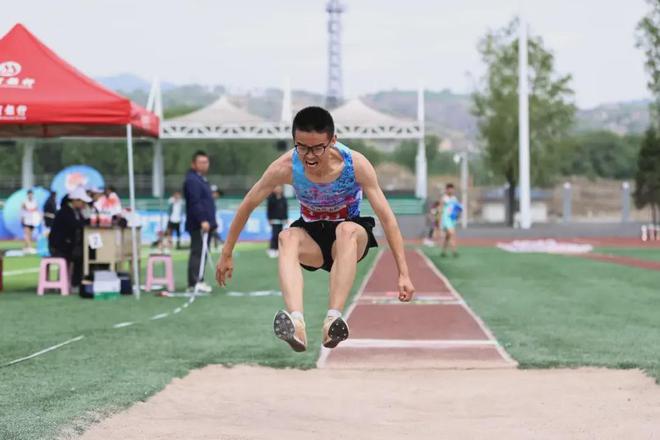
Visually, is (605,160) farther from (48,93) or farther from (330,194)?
(330,194)

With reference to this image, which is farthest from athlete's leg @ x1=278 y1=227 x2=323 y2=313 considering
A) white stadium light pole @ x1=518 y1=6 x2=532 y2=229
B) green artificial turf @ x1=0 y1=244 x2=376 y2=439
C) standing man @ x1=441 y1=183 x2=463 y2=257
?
white stadium light pole @ x1=518 y1=6 x2=532 y2=229

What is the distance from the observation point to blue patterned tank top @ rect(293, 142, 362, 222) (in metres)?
6.65

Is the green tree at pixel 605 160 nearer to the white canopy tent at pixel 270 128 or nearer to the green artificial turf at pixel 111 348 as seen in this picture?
the white canopy tent at pixel 270 128

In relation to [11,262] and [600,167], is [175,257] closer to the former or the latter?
[11,262]

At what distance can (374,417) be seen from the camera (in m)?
7.10

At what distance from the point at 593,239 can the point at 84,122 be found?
3177 cm

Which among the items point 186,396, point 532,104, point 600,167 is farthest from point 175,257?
point 600,167

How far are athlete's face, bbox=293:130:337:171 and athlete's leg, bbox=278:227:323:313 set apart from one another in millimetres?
613

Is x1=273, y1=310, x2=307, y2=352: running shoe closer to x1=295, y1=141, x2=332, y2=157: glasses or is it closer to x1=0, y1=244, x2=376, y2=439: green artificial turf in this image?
x1=295, y1=141, x2=332, y2=157: glasses

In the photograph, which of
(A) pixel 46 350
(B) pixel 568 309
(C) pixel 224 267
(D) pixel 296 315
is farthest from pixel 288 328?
(B) pixel 568 309

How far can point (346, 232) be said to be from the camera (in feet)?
22.3

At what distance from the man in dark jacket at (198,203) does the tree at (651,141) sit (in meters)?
32.7

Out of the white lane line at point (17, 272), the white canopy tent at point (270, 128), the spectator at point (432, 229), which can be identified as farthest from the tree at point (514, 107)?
the white lane line at point (17, 272)

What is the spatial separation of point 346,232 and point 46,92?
9.48 m
